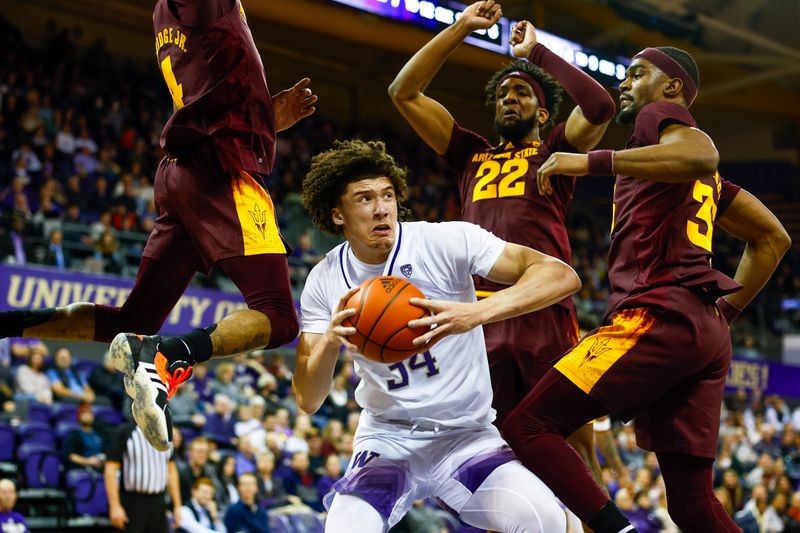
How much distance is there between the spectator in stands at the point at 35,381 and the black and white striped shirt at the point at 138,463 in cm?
222

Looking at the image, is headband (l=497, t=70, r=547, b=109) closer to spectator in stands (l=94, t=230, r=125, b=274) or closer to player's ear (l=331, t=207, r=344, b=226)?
player's ear (l=331, t=207, r=344, b=226)

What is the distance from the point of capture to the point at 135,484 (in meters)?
8.80

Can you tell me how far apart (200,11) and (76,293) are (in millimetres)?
8804

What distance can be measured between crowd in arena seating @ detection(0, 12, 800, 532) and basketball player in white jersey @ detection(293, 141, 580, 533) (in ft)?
20.5

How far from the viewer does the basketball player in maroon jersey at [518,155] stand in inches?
193

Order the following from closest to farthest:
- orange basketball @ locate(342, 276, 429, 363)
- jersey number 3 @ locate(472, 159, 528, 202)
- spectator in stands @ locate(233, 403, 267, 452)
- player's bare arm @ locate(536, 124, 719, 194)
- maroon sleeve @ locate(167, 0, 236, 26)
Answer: orange basketball @ locate(342, 276, 429, 363) < player's bare arm @ locate(536, 124, 719, 194) < maroon sleeve @ locate(167, 0, 236, 26) < jersey number 3 @ locate(472, 159, 528, 202) < spectator in stands @ locate(233, 403, 267, 452)

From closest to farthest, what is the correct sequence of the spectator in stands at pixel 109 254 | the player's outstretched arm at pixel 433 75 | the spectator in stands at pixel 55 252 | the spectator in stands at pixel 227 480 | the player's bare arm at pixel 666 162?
the player's bare arm at pixel 666 162 → the player's outstretched arm at pixel 433 75 → the spectator in stands at pixel 227 480 → the spectator in stands at pixel 55 252 → the spectator in stands at pixel 109 254

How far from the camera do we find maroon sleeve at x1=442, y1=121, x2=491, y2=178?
18.0ft

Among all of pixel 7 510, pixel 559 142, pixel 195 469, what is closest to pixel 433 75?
pixel 559 142

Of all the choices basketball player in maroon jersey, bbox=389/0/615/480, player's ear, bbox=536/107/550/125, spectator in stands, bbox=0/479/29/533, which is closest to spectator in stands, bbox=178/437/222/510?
spectator in stands, bbox=0/479/29/533

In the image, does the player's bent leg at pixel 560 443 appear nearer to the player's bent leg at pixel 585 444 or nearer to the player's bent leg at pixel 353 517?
the player's bent leg at pixel 353 517

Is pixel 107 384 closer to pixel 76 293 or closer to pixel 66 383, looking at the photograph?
pixel 66 383

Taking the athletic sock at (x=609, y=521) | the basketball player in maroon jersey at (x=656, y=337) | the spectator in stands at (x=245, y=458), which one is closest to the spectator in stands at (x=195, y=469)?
the spectator in stands at (x=245, y=458)

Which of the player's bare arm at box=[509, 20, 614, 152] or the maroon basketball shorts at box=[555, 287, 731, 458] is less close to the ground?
the player's bare arm at box=[509, 20, 614, 152]
